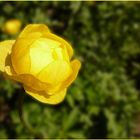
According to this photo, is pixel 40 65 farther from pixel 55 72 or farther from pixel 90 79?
Result: pixel 90 79

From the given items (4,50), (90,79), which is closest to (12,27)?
(90,79)

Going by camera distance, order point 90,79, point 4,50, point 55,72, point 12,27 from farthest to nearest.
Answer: point 90,79 → point 12,27 → point 4,50 → point 55,72

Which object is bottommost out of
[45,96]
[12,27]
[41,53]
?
[12,27]

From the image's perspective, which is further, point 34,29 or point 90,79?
point 90,79

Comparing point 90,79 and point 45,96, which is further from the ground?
point 45,96

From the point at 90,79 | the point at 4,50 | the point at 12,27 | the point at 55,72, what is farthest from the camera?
the point at 90,79

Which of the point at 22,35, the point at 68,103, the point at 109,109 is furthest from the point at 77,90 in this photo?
the point at 22,35
